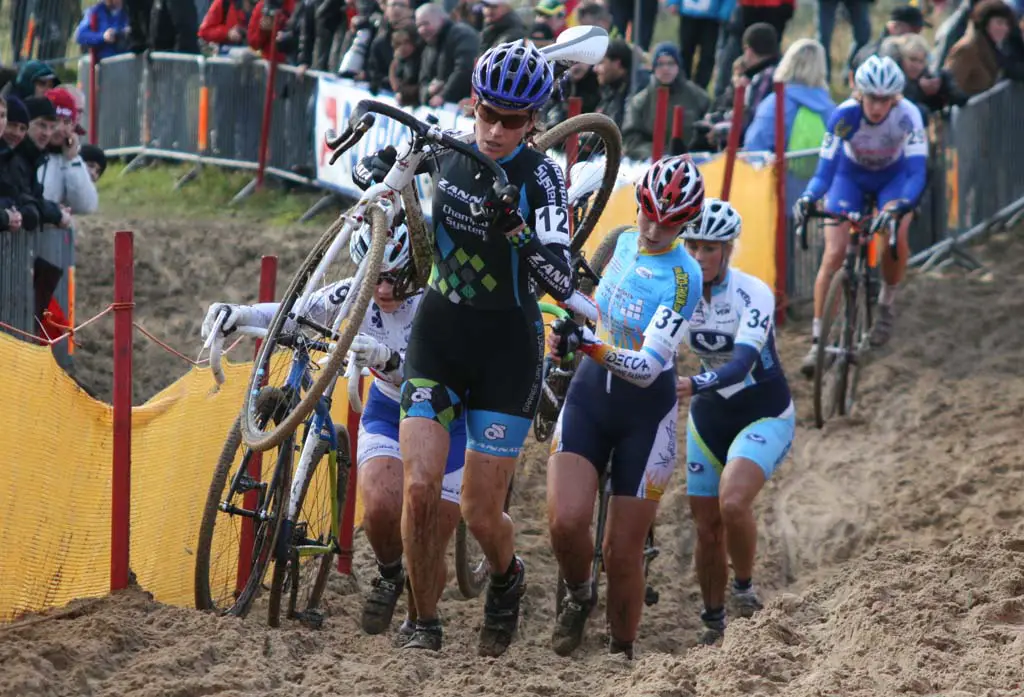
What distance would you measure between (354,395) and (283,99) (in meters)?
10.7

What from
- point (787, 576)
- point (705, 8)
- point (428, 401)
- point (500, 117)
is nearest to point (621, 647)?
point (428, 401)

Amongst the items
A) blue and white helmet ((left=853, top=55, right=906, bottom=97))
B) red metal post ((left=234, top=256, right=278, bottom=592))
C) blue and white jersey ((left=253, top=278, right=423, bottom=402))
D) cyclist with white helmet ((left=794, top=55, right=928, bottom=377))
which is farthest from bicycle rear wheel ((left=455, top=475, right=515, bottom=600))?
blue and white helmet ((left=853, top=55, right=906, bottom=97))

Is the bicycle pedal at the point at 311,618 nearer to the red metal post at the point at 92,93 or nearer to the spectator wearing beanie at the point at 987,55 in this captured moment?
the spectator wearing beanie at the point at 987,55

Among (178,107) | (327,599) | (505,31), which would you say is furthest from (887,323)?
(178,107)

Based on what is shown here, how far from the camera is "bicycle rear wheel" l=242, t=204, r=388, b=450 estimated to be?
6.50m

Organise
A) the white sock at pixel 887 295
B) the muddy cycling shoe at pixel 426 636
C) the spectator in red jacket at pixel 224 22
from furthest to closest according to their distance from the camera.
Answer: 1. the spectator in red jacket at pixel 224 22
2. the white sock at pixel 887 295
3. the muddy cycling shoe at pixel 426 636

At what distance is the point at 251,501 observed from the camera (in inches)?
316

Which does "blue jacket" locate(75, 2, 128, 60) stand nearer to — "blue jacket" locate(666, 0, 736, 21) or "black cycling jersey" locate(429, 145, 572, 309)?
"blue jacket" locate(666, 0, 736, 21)

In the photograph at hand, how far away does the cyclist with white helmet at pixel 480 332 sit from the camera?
6.70 meters

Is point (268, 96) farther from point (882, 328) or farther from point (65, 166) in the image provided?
point (882, 328)

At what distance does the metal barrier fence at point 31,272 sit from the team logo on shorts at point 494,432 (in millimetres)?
3814

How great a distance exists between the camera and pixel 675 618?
9430 mm

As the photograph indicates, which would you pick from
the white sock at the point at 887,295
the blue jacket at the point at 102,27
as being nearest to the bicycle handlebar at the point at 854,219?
the white sock at the point at 887,295

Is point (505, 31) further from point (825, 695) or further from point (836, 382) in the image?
point (825, 695)
